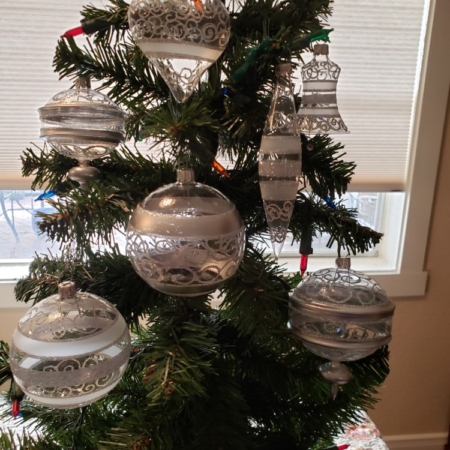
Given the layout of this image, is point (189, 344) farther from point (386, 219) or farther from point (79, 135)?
point (386, 219)

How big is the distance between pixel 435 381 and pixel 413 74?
880 mm

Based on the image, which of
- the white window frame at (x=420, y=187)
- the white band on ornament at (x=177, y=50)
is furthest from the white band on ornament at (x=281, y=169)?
the white window frame at (x=420, y=187)

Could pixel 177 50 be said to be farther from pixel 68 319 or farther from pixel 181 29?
pixel 68 319

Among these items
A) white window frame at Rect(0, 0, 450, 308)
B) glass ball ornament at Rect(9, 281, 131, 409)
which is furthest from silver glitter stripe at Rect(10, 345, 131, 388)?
white window frame at Rect(0, 0, 450, 308)

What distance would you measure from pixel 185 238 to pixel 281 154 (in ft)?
0.39

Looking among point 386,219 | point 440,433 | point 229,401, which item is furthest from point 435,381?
point 229,401

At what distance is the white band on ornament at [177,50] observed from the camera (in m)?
0.32

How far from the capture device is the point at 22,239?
1169 millimetres

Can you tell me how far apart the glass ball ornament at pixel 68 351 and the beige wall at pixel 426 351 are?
0.83m

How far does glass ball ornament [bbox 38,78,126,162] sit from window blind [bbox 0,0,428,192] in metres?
→ 0.59

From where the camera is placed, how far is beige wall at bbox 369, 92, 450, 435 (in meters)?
1.14

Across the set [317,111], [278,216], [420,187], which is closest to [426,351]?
[420,187]

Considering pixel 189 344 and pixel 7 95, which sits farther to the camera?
pixel 7 95

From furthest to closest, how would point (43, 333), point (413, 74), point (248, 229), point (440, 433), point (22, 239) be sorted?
point (440, 433) → point (22, 239) → point (413, 74) → point (248, 229) → point (43, 333)
